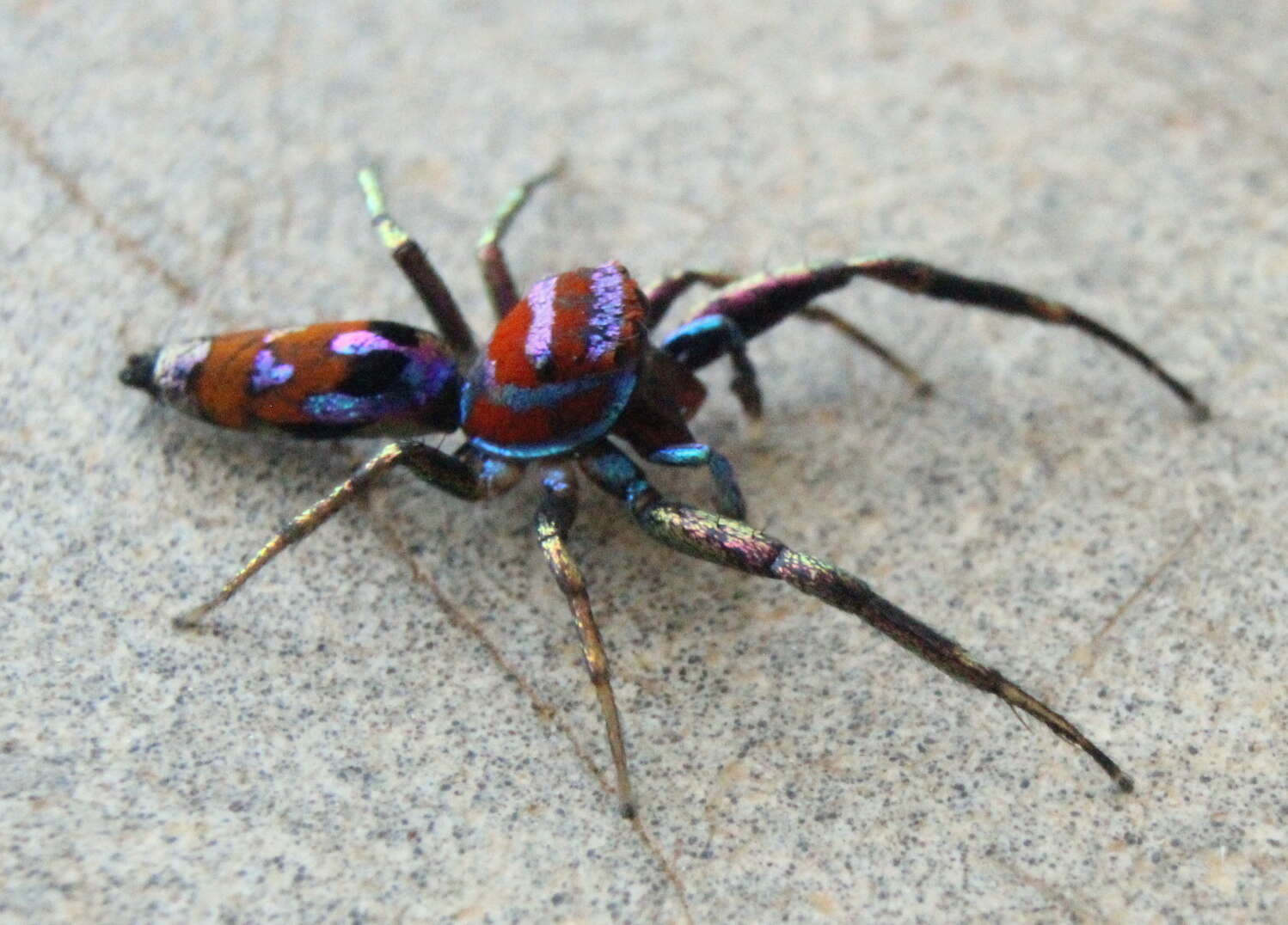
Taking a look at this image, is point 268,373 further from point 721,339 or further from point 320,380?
point 721,339

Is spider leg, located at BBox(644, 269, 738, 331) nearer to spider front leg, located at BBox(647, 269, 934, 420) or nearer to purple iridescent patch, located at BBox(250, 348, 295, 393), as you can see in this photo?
spider front leg, located at BBox(647, 269, 934, 420)

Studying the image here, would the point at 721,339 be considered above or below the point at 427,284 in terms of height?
below

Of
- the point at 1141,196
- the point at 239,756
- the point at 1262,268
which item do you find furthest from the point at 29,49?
the point at 1262,268

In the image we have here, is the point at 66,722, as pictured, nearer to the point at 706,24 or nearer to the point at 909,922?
the point at 909,922

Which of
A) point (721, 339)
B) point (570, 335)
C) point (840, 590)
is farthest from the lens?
point (721, 339)

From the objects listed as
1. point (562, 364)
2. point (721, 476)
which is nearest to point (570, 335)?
point (562, 364)

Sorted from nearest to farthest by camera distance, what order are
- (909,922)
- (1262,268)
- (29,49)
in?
(909,922)
(1262,268)
(29,49)

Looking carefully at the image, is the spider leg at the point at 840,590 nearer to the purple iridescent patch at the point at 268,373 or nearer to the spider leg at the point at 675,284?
the spider leg at the point at 675,284
